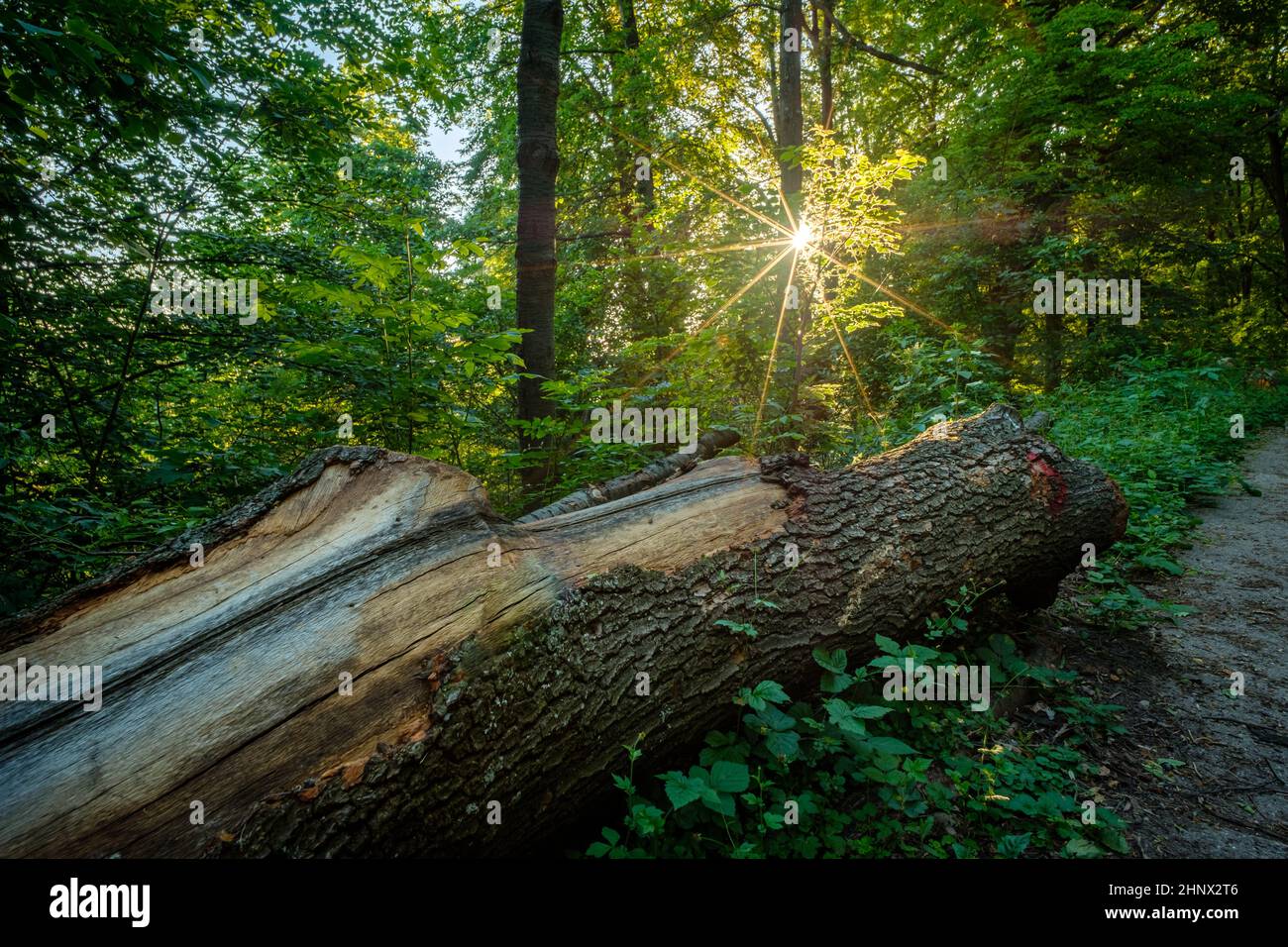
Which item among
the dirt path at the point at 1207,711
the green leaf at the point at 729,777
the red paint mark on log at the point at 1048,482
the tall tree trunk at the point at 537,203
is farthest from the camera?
the tall tree trunk at the point at 537,203

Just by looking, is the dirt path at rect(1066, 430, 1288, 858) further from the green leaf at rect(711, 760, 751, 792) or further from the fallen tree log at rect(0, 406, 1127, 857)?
the green leaf at rect(711, 760, 751, 792)

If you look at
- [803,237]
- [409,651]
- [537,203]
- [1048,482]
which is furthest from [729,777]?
[803,237]

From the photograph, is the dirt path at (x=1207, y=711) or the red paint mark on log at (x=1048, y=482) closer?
the dirt path at (x=1207, y=711)

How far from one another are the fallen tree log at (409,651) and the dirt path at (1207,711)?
1136 millimetres

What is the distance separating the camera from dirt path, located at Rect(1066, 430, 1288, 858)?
2.18 meters

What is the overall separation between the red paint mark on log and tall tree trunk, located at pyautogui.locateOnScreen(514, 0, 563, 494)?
3.93 metres

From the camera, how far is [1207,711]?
2.87m

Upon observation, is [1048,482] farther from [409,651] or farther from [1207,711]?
[409,651]

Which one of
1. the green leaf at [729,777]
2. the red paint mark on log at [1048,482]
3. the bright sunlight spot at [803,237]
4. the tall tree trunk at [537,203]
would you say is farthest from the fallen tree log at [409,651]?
the bright sunlight spot at [803,237]

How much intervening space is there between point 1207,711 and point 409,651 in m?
3.99

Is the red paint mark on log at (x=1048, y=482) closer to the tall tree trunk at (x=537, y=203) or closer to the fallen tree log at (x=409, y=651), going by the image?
the fallen tree log at (x=409, y=651)

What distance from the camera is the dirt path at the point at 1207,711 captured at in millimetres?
2180

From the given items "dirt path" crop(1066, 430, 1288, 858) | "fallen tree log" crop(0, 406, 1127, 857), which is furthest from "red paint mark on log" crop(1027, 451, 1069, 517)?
"fallen tree log" crop(0, 406, 1127, 857)
